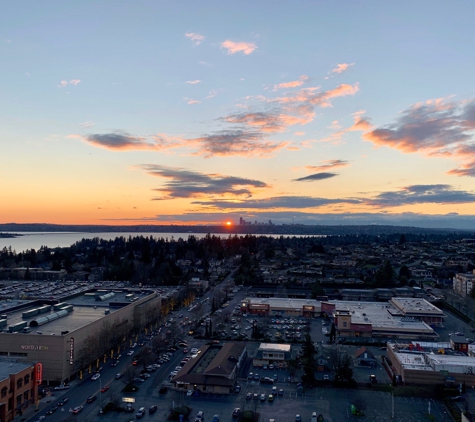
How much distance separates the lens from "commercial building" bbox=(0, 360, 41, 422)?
7141 mm

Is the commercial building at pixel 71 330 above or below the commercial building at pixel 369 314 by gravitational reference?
above

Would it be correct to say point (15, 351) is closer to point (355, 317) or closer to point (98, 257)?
point (355, 317)

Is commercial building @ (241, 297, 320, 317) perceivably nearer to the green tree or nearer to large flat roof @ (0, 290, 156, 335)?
large flat roof @ (0, 290, 156, 335)

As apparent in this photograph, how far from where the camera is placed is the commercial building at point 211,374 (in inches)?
342

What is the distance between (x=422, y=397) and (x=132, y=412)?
5845 millimetres

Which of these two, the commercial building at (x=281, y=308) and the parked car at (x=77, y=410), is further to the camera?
the commercial building at (x=281, y=308)

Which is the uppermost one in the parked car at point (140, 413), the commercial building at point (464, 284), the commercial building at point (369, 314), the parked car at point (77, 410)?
the commercial building at point (464, 284)

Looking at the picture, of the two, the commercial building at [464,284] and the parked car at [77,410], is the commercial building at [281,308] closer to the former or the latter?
the commercial building at [464,284]

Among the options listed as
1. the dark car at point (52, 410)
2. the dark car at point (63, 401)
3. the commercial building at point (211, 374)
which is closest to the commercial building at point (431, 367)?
the commercial building at point (211, 374)

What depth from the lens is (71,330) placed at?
9977 mm

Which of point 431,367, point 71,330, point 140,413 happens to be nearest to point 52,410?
point 140,413

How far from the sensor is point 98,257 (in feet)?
104

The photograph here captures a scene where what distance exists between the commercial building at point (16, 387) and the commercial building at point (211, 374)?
276cm

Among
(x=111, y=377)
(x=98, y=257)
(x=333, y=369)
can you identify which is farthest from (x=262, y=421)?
(x=98, y=257)
